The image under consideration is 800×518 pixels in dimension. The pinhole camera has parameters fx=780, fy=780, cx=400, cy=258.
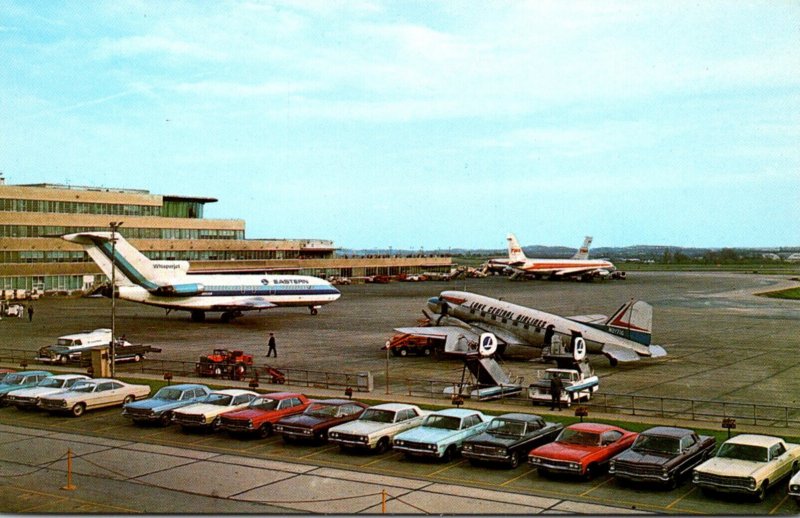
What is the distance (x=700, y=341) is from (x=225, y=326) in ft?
A: 131

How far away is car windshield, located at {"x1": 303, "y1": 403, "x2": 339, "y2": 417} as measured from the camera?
26.9 metres

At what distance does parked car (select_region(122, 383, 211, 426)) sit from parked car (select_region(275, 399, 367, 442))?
4.88 m

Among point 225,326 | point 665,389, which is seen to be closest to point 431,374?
point 665,389

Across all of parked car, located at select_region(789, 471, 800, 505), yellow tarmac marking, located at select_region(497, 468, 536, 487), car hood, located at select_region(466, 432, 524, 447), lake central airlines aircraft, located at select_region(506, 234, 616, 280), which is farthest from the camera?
lake central airlines aircraft, located at select_region(506, 234, 616, 280)

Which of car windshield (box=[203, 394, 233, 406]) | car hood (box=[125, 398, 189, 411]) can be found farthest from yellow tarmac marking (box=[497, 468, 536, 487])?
car hood (box=[125, 398, 189, 411])

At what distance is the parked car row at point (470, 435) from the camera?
66.3ft

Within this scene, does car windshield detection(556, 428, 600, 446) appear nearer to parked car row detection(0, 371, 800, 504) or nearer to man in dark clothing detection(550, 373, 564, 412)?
parked car row detection(0, 371, 800, 504)

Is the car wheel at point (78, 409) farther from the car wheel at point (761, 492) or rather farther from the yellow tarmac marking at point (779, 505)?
the yellow tarmac marking at point (779, 505)

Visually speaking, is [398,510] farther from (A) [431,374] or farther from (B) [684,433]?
(A) [431,374]

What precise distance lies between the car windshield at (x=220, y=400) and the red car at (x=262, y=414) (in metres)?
1.13

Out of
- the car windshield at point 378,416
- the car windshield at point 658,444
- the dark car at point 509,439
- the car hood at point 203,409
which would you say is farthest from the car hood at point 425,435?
the car hood at point 203,409

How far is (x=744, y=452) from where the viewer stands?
20.5m

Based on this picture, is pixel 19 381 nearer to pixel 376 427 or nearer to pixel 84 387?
pixel 84 387

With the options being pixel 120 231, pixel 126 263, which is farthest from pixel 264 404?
pixel 120 231
